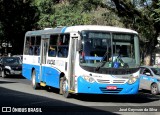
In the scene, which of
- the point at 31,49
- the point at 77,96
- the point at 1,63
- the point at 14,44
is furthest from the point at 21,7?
the point at 77,96

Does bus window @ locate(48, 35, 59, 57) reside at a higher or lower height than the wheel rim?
higher

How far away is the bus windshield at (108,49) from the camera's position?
15.3 m

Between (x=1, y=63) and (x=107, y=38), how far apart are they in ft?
59.7

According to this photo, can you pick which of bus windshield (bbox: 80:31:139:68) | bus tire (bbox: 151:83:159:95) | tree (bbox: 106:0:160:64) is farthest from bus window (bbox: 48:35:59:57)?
tree (bbox: 106:0:160:64)

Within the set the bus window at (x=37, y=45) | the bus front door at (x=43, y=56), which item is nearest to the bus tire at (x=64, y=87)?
the bus front door at (x=43, y=56)

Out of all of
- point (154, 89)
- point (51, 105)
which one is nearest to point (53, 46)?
point (51, 105)

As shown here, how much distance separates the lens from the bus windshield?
15328 millimetres

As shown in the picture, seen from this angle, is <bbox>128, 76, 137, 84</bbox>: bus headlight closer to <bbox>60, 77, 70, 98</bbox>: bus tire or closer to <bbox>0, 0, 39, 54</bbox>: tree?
<bbox>60, 77, 70, 98</bbox>: bus tire

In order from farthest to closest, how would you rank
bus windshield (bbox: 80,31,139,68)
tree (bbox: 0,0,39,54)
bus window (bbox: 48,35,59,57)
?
tree (bbox: 0,0,39,54)
bus window (bbox: 48,35,59,57)
bus windshield (bbox: 80,31,139,68)

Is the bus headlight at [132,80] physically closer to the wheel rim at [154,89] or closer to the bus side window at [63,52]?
the bus side window at [63,52]

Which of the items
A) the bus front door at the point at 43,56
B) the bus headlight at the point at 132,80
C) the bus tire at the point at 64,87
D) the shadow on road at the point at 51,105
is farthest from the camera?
the bus front door at the point at 43,56

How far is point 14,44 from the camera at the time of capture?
57594 millimetres

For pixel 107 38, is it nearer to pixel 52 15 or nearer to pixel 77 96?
pixel 77 96

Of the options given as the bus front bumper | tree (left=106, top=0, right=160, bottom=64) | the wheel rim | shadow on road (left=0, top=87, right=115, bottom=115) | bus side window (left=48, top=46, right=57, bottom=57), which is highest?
tree (left=106, top=0, right=160, bottom=64)
